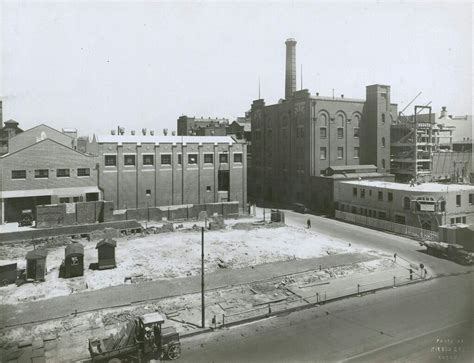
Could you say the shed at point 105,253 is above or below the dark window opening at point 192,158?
below

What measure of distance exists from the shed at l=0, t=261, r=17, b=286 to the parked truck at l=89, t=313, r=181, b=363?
13100 mm

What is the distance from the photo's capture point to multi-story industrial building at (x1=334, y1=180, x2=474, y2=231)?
1539 inches

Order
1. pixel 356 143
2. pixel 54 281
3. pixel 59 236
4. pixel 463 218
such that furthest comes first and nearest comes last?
pixel 356 143 < pixel 463 218 < pixel 59 236 < pixel 54 281

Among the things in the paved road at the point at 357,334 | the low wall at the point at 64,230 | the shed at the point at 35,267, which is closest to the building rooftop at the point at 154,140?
the low wall at the point at 64,230

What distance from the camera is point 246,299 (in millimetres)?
23500

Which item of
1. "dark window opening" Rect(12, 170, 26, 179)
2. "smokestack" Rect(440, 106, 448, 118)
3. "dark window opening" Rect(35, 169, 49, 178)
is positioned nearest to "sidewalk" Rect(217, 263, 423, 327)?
"dark window opening" Rect(35, 169, 49, 178)

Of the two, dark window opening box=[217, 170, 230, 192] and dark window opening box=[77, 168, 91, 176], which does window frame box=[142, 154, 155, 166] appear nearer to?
dark window opening box=[77, 168, 91, 176]

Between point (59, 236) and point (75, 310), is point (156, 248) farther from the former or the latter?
point (75, 310)

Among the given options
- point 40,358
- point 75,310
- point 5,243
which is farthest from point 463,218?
point 5,243

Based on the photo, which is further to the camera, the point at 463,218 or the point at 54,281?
the point at 463,218

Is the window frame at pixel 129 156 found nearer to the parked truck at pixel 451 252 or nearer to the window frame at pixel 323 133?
the window frame at pixel 323 133

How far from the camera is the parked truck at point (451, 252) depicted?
101ft

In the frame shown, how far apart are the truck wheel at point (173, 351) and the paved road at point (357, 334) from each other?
0.39 meters

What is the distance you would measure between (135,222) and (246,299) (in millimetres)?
21741
